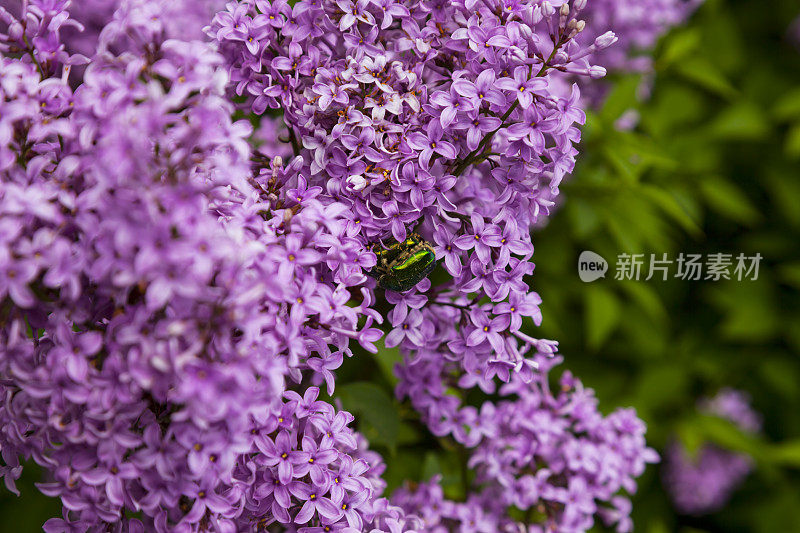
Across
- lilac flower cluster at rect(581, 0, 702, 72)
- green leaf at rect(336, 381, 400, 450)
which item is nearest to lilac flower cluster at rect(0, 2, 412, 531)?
green leaf at rect(336, 381, 400, 450)

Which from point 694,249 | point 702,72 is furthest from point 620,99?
point 694,249

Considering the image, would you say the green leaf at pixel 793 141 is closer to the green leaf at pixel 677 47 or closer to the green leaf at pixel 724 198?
the green leaf at pixel 724 198

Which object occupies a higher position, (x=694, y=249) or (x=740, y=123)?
(x=740, y=123)

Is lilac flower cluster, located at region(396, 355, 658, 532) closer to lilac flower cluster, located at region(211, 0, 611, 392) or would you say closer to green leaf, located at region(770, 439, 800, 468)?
lilac flower cluster, located at region(211, 0, 611, 392)

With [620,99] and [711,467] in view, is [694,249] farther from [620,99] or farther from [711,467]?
[711,467]

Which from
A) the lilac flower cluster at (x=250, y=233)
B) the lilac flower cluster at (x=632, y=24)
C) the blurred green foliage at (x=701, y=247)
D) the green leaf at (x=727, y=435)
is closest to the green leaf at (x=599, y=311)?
the blurred green foliage at (x=701, y=247)

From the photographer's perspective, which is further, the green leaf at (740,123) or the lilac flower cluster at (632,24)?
the green leaf at (740,123)

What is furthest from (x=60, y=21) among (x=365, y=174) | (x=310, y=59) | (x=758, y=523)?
(x=758, y=523)
